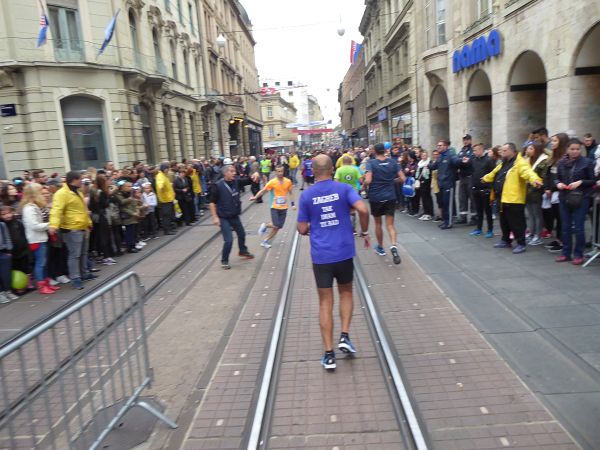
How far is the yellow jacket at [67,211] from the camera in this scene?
24.8 ft

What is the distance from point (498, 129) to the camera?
53.3ft

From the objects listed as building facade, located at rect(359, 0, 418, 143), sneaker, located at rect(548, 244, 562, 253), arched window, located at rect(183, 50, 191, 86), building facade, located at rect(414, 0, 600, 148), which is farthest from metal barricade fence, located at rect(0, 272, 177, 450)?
arched window, located at rect(183, 50, 191, 86)

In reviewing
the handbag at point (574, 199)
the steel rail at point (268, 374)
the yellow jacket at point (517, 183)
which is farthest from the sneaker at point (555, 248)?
the steel rail at point (268, 374)

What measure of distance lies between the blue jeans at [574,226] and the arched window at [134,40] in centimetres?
1999

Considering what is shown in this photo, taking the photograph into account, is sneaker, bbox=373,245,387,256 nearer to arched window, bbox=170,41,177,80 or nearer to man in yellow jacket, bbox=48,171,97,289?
man in yellow jacket, bbox=48,171,97,289

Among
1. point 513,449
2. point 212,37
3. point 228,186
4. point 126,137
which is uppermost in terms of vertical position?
point 212,37

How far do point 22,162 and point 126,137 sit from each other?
4288 millimetres

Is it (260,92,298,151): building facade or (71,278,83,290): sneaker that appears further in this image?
(260,92,298,151): building facade

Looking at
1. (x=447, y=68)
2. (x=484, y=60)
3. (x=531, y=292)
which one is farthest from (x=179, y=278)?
(x=447, y=68)

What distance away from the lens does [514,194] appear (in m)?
8.00

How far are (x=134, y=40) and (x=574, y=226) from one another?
859 inches

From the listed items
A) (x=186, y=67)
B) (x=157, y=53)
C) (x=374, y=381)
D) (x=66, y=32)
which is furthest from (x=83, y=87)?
(x=374, y=381)

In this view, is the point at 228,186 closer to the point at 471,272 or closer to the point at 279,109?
the point at 471,272

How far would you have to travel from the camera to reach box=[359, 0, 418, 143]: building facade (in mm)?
26344
